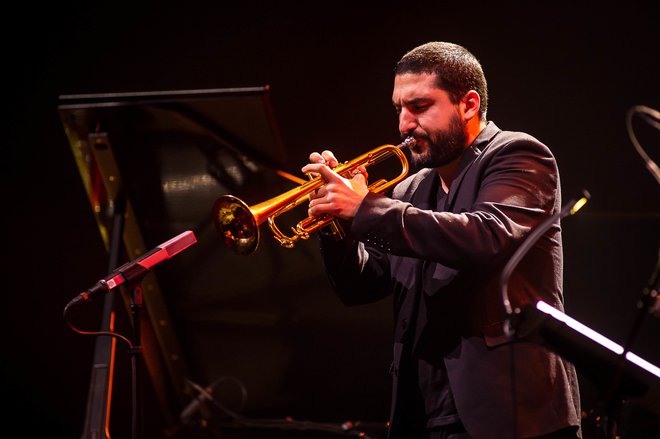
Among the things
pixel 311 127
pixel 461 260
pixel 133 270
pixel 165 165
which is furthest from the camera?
pixel 311 127

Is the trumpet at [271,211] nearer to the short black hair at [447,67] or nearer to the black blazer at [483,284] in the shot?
the short black hair at [447,67]

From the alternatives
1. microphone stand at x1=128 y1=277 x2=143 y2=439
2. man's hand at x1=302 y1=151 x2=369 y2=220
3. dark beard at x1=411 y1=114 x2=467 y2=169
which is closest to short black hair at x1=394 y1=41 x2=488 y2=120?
dark beard at x1=411 y1=114 x2=467 y2=169

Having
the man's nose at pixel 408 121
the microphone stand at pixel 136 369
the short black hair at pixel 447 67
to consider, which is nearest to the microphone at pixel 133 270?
the microphone stand at pixel 136 369

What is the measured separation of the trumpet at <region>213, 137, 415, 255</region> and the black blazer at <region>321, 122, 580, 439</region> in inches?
13.5

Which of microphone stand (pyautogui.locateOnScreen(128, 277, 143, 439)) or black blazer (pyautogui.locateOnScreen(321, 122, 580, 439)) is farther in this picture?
microphone stand (pyautogui.locateOnScreen(128, 277, 143, 439))

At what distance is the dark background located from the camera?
121 inches

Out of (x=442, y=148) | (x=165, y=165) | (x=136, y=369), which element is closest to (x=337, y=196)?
(x=442, y=148)

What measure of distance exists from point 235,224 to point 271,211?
0.63ft

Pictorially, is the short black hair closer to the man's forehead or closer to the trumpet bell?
the man's forehead

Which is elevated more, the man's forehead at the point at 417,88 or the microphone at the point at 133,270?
the man's forehead at the point at 417,88

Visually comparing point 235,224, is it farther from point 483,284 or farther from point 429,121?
point 483,284

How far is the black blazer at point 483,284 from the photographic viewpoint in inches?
73.9

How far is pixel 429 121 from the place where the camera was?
2340mm

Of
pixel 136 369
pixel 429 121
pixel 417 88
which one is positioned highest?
pixel 417 88
